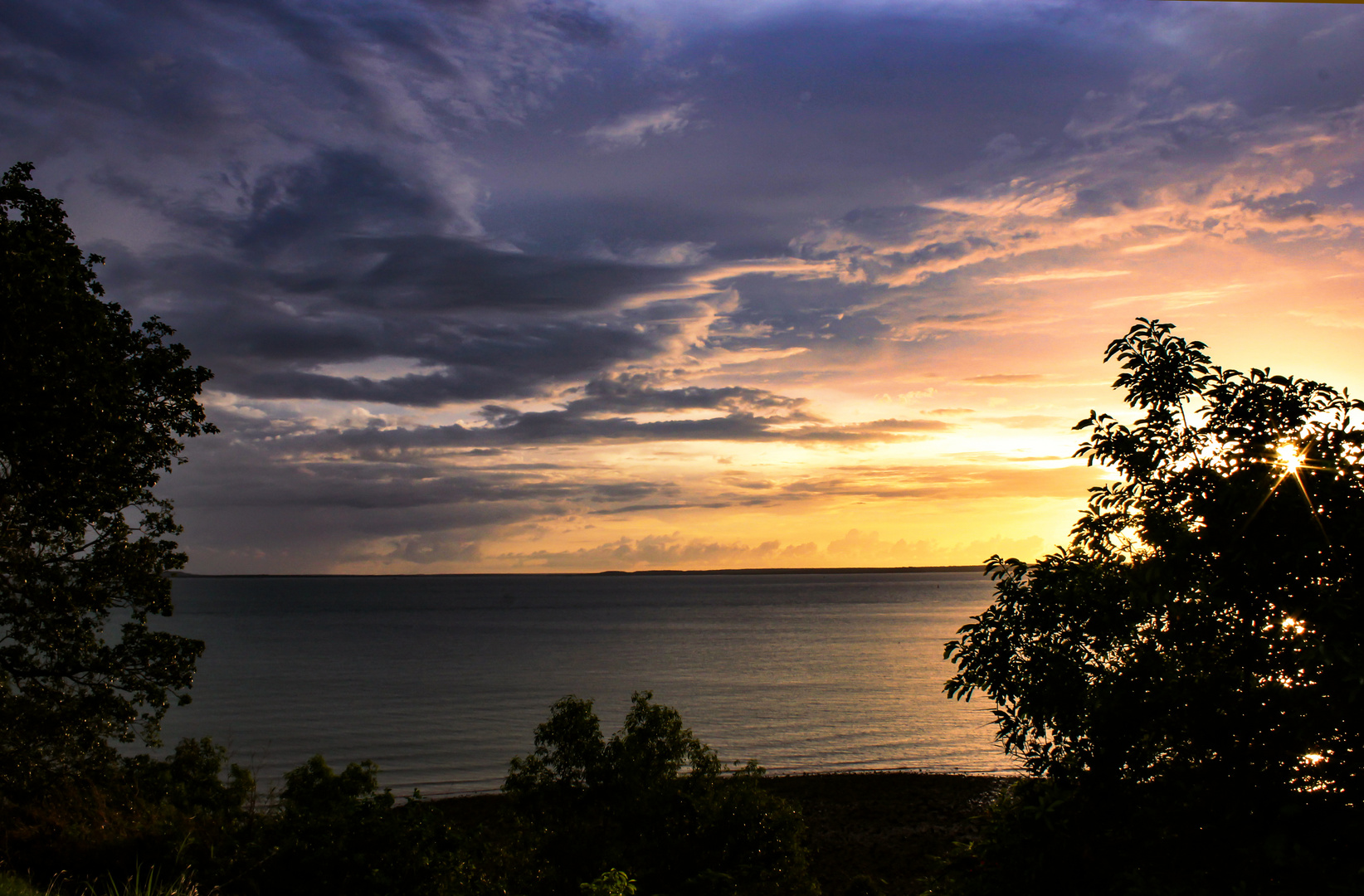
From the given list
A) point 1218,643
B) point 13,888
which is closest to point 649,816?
point 13,888

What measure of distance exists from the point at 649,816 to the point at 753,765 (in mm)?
3165

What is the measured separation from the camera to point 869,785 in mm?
39531

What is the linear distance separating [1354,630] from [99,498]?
1881 centimetres

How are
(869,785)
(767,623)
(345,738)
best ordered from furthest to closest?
(767,623) → (345,738) → (869,785)

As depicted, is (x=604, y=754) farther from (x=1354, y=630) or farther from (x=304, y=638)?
(x=304, y=638)

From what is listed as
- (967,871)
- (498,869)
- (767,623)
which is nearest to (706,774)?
(498,869)

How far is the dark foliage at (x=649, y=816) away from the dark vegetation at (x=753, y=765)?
3.0 inches

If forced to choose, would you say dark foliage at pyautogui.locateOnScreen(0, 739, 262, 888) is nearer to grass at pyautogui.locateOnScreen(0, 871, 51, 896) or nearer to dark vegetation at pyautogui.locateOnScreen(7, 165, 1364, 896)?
dark vegetation at pyautogui.locateOnScreen(7, 165, 1364, 896)

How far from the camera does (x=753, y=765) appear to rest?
2222 centimetres

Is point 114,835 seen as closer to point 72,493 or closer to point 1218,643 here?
point 72,493

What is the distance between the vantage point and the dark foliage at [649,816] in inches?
791

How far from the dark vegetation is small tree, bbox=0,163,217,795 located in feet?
0.19

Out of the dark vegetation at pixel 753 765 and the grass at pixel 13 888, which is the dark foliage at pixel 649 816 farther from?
the grass at pixel 13 888

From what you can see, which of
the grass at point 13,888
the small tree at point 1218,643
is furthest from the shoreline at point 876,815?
the small tree at point 1218,643
